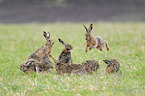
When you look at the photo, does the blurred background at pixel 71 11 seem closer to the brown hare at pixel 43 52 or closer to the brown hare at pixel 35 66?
the brown hare at pixel 43 52

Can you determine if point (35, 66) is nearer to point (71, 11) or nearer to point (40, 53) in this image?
point (40, 53)

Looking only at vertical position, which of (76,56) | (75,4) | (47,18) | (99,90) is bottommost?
(99,90)

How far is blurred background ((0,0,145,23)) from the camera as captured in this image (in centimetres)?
2722

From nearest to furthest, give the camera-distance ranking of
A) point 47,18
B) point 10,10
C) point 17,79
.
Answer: point 17,79
point 47,18
point 10,10

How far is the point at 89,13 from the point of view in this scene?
29.0 m

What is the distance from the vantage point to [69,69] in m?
6.93

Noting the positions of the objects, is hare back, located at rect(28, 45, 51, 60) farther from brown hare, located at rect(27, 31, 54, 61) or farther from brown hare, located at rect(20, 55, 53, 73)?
brown hare, located at rect(20, 55, 53, 73)

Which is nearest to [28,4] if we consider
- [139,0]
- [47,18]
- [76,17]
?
[47,18]

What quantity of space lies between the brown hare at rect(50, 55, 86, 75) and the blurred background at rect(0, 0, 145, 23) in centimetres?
1968

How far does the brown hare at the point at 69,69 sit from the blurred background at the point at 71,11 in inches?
775

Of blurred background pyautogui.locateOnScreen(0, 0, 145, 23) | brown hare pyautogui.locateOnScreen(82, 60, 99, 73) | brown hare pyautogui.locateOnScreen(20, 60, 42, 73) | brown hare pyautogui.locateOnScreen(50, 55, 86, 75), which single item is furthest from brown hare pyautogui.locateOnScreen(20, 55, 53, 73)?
blurred background pyautogui.locateOnScreen(0, 0, 145, 23)

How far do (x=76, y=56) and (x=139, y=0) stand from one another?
23172 millimetres

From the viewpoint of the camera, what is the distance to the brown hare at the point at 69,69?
6816 mm

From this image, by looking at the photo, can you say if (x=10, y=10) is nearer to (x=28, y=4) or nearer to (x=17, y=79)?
(x=28, y=4)
